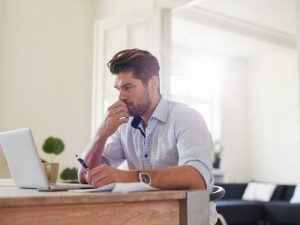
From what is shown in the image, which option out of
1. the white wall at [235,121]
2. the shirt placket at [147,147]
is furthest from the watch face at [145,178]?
the white wall at [235,121]

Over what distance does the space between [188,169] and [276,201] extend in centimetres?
518

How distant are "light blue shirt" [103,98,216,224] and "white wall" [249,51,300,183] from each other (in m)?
5.55

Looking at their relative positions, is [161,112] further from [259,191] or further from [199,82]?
[199,82]

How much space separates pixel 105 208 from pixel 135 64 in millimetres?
760

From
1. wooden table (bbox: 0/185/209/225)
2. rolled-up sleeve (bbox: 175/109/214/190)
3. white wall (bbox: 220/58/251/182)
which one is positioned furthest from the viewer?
white wall (bbox: 220/58/251/182)

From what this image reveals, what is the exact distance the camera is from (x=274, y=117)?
7.37 metres

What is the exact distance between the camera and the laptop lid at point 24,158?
127cm

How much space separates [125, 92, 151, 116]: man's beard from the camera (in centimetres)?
172

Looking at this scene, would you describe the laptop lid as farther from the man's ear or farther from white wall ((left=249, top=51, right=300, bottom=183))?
white wall ((left=249, top=51, right=300, bottom=183))

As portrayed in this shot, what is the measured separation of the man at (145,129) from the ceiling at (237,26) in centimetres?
295

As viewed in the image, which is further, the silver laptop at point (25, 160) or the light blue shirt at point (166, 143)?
the light blue shirt at point (166, 143)

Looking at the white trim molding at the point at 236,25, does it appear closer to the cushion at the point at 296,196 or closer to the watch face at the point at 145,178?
the cushion at the point at 296,196

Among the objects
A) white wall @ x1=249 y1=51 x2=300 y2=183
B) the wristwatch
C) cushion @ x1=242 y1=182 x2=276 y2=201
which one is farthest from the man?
white wall @ x1=249 y1=51 x2=300 y2=183

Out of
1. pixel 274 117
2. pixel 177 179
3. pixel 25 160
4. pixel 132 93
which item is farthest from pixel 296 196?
pixel 25 160
